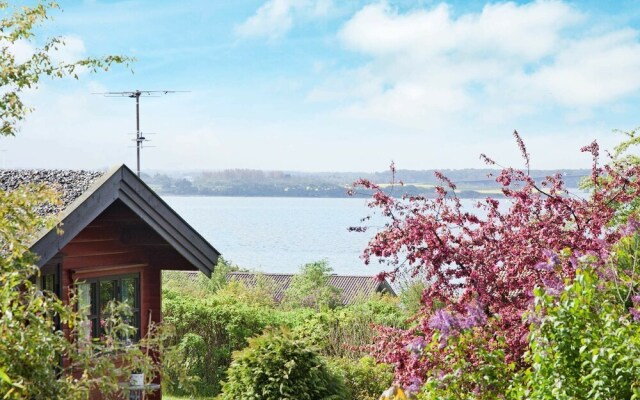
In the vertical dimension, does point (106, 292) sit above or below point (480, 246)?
below

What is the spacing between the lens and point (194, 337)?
20906 millimetres

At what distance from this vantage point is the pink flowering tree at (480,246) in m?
9.11

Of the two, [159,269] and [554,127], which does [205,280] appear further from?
[554,127]

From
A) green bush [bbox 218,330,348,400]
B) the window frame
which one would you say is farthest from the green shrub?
green bush [bbox 218,330,348,400]

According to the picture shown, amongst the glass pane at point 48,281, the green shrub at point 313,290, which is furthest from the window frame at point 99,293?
the green shrub at point 313,290

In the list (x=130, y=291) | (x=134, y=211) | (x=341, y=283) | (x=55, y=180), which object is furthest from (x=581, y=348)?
(x=341, y=283)

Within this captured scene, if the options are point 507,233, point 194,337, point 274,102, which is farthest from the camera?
point 274,102

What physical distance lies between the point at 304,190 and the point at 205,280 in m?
18.8

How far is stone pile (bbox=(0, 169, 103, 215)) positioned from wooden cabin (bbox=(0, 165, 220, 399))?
0.5 inches

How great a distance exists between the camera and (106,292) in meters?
13.3

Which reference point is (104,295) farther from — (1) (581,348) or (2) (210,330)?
(2) (210,330)

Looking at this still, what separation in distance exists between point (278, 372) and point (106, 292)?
2.86m

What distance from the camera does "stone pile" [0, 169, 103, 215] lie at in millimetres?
11391

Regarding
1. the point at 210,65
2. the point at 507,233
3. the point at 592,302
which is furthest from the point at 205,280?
the point at 210,65
